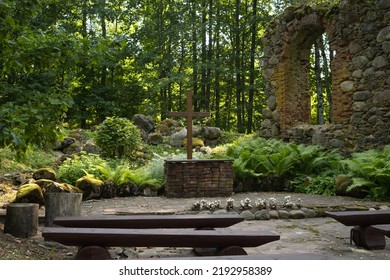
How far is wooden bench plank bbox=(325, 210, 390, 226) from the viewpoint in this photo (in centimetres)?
460

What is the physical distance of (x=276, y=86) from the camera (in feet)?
39.5

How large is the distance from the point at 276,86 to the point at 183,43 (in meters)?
10.8

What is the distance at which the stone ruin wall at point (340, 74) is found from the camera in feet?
29.6

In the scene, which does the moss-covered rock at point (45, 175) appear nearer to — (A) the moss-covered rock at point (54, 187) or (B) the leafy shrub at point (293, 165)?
(A) the moss-covered rock at point (54, 187)

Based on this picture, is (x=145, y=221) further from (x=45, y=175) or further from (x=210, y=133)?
(x=210, y=133)

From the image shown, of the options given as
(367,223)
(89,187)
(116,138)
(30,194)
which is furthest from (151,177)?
(367,223)

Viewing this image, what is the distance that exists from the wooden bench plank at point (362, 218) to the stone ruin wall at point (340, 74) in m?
4.68

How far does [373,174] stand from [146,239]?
5.18 metres

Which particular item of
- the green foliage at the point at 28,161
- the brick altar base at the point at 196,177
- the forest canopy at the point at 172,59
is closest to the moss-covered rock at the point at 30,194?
the brick altar base at the point at 196,177

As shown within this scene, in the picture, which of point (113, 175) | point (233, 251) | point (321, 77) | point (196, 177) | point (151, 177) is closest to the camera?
point (233, 251)

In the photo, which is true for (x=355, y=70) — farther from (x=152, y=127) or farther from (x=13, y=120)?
(x=152, y=127)

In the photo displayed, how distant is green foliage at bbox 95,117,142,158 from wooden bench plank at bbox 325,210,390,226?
847 cm

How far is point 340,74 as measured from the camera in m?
9.86

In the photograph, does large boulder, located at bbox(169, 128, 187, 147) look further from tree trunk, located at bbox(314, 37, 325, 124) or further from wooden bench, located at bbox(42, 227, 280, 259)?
wooden bench, located at bbox(42, 227, 280, 259)
